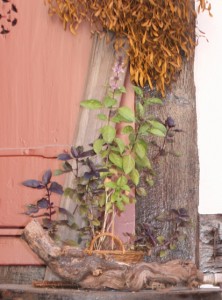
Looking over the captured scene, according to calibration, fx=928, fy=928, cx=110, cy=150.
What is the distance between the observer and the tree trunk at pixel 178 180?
441cm

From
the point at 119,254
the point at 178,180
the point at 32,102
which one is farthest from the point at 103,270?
the point at 32,102

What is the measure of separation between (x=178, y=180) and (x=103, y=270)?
860 mm

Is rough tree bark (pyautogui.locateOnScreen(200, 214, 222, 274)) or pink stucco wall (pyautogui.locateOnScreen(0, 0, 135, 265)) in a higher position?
pink stucco wall (pyautogui.locateOnScreen(0, 0, 135, 265))

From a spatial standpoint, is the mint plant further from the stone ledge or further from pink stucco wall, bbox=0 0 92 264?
the stone ledge

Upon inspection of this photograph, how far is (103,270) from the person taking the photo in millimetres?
3713

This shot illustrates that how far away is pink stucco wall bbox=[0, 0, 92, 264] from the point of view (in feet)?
14.8

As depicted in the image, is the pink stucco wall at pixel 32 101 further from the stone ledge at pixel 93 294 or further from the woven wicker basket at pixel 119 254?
the stone ledge at pixel 93 294

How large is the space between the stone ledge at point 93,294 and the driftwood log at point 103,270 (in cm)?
6

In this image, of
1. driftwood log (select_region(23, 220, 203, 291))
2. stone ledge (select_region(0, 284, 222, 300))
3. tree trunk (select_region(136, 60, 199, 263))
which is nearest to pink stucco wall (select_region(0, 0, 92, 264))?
tree trunk (select_region(136, 60, 199, 263))

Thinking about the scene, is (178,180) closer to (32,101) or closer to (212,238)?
(212,238)

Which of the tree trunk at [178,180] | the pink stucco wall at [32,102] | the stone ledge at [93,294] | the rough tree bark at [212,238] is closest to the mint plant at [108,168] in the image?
the tree trunk at [178,180]

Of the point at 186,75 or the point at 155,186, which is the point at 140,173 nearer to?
the point at 155,186

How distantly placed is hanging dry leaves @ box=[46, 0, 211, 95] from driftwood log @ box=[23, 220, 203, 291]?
1.00 metres

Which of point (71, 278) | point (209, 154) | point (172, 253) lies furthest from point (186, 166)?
point (71, 278)
